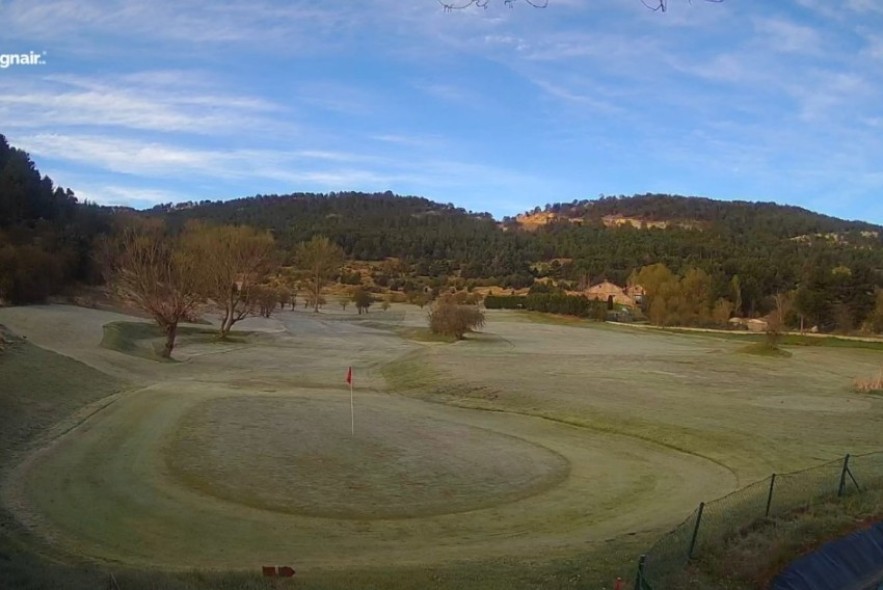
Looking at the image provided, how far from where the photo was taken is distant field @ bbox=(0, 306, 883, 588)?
13.8 metres

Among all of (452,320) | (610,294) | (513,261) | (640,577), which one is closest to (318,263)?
(452,320)

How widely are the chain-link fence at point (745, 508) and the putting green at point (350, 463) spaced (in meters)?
5.12

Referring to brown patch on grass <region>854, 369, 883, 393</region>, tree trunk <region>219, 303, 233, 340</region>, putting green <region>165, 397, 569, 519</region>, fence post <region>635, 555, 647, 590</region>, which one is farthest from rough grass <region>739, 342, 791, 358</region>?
fence post <region>635, 555, 647, 590</region>

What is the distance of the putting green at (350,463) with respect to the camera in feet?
57.2

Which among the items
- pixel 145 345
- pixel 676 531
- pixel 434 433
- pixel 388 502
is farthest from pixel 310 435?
pixel 145 345

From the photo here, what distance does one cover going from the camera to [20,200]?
85.6 meters

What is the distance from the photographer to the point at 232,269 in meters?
68.7

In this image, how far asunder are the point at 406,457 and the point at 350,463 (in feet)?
5.87

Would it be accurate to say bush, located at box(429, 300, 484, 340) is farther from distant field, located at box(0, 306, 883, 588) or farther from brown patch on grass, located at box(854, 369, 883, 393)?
brown patch on grass, located at box(854, 369, 883, 393)

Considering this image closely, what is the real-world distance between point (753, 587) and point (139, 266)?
48761 millimetres

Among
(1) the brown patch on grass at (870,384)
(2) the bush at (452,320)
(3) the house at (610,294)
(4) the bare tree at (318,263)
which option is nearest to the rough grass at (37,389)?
(1) the brown patch on grass at (870,384)

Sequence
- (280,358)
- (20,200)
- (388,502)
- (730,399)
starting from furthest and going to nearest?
(20,200)
(280,358)
(730,399)
(388,502)

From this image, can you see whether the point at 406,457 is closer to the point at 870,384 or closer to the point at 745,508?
the point at 745,508

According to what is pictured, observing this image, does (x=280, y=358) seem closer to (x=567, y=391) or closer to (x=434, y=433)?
(x=567, y=391)
